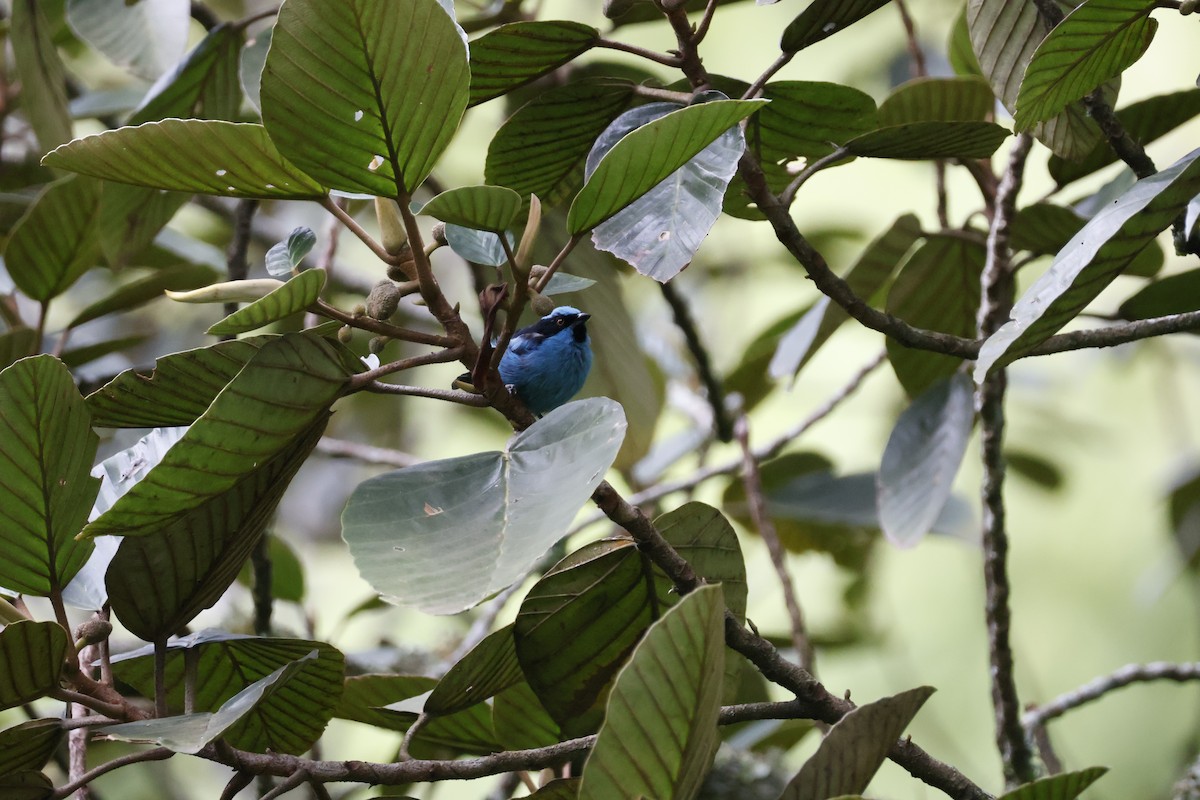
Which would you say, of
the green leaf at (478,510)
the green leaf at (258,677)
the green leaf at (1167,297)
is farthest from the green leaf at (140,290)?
the green leaf at (1167,297)

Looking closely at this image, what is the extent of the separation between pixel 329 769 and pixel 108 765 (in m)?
0.17

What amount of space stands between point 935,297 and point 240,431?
41.2 inches

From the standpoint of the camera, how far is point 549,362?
175 centimetres

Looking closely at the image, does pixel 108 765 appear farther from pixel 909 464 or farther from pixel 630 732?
pixel 909 464

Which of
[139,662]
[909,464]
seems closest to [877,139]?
[909,464]

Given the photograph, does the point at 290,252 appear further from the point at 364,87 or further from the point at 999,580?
the point at 999,580

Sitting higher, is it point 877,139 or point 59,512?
point 877,139

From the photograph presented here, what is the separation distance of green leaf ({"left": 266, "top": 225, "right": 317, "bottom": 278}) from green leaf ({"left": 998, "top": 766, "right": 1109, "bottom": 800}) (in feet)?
2.18

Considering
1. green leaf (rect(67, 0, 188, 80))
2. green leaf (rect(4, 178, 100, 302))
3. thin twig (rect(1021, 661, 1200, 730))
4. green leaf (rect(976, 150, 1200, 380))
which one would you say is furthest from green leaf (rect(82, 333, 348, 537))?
thin twig (rect(1021, 661, 1200, 730))

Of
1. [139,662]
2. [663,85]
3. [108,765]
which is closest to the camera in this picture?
[108,765]

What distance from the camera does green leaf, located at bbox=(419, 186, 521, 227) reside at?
2.45 ft

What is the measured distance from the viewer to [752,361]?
2230 millimetres

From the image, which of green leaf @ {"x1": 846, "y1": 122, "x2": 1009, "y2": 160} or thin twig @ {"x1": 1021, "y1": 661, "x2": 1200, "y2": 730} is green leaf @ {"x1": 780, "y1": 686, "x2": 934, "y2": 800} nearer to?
green leaf @ {"x1": 846, "y1": 122, "x2": 1009, "y2": 160}

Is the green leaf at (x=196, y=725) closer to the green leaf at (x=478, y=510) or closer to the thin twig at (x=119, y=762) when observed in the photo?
the thin twig at (x=119, y=762)
